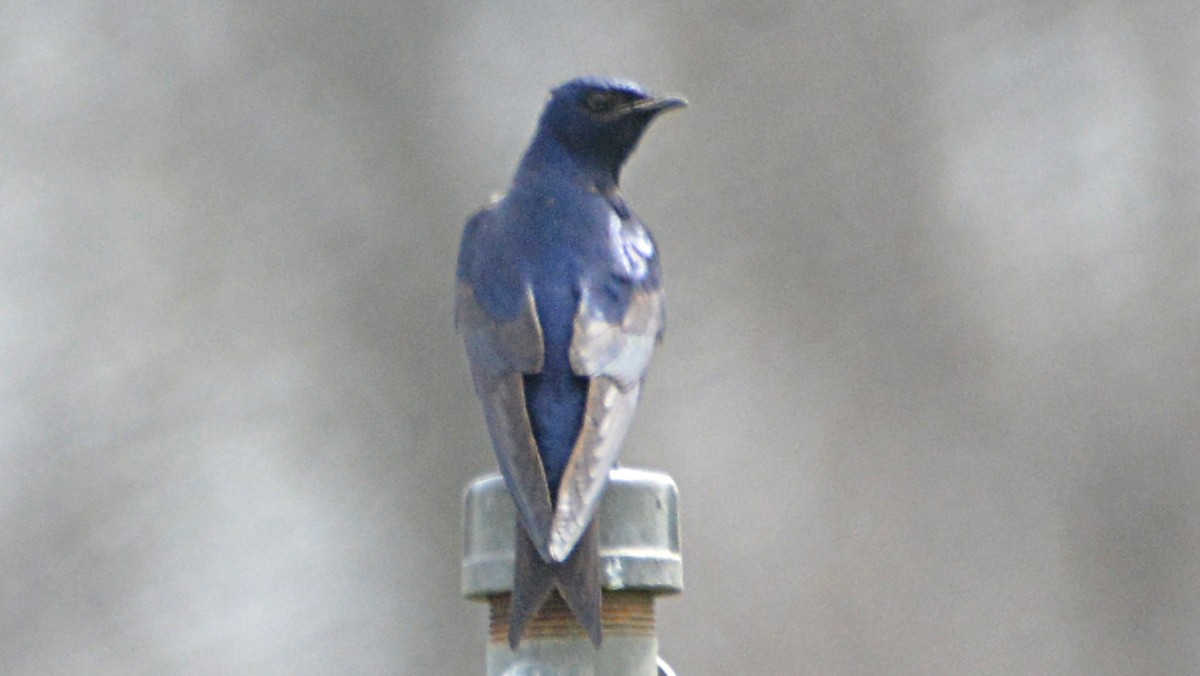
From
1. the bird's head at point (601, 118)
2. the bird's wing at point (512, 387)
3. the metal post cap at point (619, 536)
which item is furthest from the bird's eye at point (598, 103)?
the metal post cap at point (619, 536)

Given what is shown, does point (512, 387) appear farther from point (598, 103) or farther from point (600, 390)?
point (598, 103)

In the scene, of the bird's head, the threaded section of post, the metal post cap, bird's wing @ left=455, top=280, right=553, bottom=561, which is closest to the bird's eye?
the bird's head

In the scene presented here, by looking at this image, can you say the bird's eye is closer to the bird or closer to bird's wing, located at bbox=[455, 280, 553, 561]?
the bird

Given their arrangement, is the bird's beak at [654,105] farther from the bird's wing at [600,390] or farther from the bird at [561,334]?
the bird's wing at [600,390]

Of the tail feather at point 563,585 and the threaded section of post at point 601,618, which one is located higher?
the tail feather at point 563,585

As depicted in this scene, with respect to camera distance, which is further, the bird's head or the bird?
the bird's head

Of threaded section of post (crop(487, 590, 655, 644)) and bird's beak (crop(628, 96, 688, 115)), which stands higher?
A: bird's beak (crop(628, 96, 688, 115))

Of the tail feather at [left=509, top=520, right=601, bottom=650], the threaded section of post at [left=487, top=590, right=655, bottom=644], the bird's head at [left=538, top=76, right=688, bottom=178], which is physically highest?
the bird's head at [left=538, top=76, right=688, bottom=178]

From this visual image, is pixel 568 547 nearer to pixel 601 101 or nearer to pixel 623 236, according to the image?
pixel 623 236
